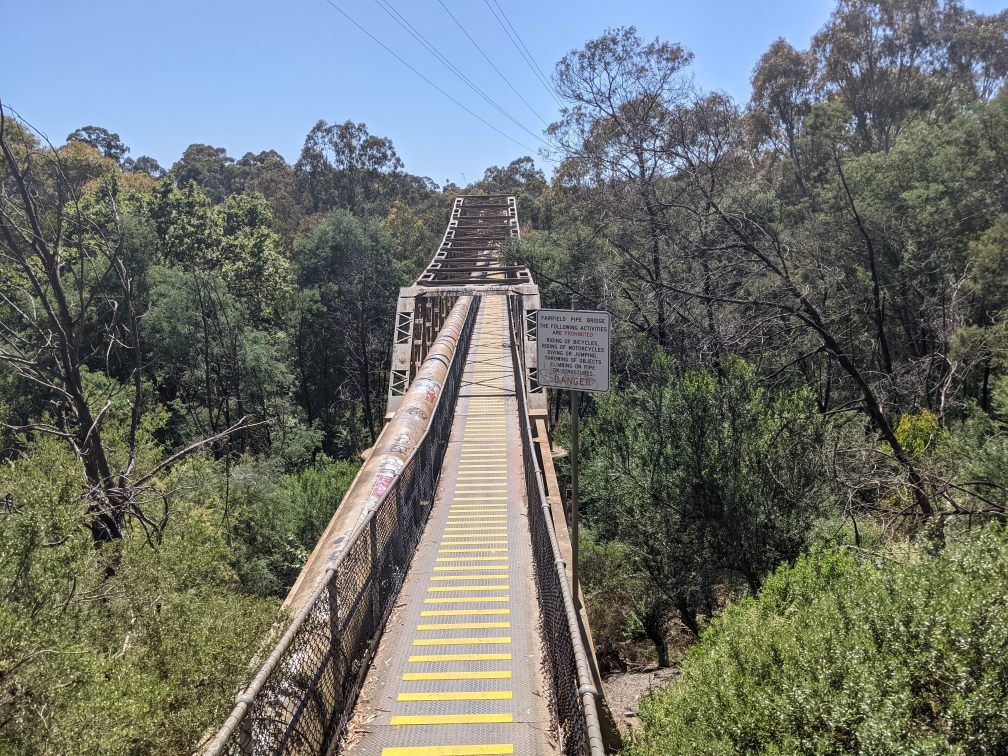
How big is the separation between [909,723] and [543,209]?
55.6m

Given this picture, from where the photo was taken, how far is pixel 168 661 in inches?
218

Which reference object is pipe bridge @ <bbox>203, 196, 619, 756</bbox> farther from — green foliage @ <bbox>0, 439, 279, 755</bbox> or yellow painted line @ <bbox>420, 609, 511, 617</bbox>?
green foliage @ <bbox>0, 439, 279, 755</bbox>

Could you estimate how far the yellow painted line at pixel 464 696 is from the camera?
555 centimetres

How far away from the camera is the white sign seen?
6.10 metres

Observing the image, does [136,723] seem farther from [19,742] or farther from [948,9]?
[948,9]

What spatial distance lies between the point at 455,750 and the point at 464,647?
1.49 m

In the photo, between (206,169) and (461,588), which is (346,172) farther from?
(461,588)

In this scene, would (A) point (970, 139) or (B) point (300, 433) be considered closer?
(A) point (970, 139)

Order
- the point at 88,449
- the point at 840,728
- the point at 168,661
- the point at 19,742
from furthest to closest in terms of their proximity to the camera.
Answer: the point at 88,449, the point at 168,661, the point at 19,742, the point at 840,728

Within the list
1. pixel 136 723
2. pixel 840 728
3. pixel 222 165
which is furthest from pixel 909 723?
pixel 222 165

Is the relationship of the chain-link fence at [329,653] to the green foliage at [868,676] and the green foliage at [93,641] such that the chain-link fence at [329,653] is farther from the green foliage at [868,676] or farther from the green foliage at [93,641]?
the green foliage at [868,676]

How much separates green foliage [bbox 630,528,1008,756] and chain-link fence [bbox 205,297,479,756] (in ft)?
7.86

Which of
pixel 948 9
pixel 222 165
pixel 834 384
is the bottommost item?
pixel 834 384

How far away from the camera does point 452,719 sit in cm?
527
